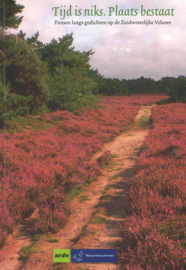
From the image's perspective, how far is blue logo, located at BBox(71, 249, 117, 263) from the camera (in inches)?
124

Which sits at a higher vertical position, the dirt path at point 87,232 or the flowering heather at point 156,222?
the flowering heather at point 156,222

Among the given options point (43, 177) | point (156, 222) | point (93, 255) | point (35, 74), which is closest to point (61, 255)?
point (93, 255)

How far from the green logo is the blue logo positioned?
0.08 m

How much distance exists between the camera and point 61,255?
10.4ft

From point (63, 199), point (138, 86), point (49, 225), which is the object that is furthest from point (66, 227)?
point (138, 86)

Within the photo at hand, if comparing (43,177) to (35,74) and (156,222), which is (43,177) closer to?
(156,222)

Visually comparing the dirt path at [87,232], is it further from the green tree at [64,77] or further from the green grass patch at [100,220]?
the green tree at [64,77]

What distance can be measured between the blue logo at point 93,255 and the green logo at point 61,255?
0.25ft

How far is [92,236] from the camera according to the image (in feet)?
12.0

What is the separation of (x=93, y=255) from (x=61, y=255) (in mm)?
493

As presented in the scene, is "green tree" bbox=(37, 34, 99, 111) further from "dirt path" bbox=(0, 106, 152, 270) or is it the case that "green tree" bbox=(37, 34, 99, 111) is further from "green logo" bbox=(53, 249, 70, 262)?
"green logo" bbox=(53, 249, 70, 262)

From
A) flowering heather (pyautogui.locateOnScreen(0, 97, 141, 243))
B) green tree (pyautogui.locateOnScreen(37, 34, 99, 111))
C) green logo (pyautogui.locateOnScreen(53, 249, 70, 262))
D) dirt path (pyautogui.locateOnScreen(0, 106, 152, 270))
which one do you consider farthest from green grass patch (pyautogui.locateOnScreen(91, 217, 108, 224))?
green tree (pyautogui.locateOnScreen(37, 34, 99, 111))

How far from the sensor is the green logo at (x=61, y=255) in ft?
10.3

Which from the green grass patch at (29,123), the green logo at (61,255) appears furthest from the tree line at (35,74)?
the green logo at (61,255)
